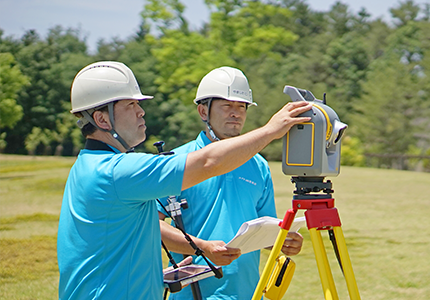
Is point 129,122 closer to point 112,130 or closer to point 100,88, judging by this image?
point 112,130

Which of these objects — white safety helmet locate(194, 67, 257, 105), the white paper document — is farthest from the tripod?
Answer: white safety helmet locate(194, 67, 257, 105)

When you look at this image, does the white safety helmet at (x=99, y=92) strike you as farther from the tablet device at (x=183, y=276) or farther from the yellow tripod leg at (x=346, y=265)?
the yellow tripod leg at (x=346, y=265)

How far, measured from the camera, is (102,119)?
7.27 feet

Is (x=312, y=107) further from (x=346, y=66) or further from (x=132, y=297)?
(x=346, y=66)

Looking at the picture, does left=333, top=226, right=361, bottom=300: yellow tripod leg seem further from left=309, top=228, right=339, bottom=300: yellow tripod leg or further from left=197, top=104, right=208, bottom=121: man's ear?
left=197, top=104, right=208, bottom=121: man's ear

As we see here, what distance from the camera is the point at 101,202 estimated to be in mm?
2016

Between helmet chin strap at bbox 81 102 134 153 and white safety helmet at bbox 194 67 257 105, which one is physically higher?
white safety helmet at bbox 194 67 257 105

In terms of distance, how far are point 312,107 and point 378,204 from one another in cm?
1357

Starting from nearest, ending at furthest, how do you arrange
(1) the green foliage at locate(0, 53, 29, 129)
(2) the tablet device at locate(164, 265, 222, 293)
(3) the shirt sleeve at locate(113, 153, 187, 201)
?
(3) the shirt sleeve at locate(113, 153, 187, 201)
(2) the tablet device at locate(164, 265, 222, 293)
(1) the green foliage at locate(0, 53, 29, 129)

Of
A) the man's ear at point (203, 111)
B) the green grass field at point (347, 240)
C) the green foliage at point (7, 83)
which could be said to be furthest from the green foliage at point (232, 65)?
the man's ear at point (203, 111)

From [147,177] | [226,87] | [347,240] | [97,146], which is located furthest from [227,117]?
[347,240]

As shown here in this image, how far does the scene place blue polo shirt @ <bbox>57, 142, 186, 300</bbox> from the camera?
6.43ft

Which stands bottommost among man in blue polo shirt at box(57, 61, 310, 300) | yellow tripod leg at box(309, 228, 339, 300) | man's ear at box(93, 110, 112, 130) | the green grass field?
the green grass field

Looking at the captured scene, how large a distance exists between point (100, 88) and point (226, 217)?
1158 mm
